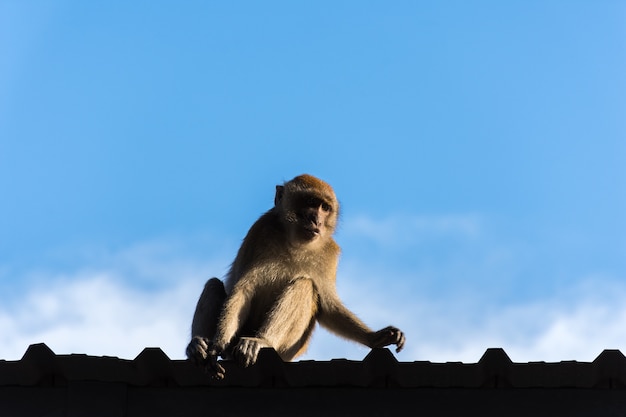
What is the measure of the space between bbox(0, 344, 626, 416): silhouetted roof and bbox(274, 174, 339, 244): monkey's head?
9.03 feet

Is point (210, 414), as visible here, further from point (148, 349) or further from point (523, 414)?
point (523, 414)

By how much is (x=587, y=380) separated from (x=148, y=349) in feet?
7.55

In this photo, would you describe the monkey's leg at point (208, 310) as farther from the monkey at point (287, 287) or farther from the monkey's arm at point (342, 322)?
the monkey's arm at point (342, 322)

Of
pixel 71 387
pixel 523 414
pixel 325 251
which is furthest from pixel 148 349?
pixel 325 251

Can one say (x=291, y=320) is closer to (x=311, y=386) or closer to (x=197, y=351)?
(x=197, y=351)

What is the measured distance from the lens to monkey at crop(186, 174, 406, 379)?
725 centimetres

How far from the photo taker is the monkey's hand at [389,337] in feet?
23.4

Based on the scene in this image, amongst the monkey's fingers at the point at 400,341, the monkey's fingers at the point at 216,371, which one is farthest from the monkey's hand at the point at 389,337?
the monkey's fingers at the point at 216,371

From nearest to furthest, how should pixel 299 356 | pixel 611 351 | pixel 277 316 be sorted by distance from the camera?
pixel 611 351 < pixel 277 316 < pixel 299 356

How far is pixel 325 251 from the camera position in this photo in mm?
8117

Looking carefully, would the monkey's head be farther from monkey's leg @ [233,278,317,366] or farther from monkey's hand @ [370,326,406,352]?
monkey's hand @ [370,326,406,352]

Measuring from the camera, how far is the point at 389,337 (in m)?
7.28

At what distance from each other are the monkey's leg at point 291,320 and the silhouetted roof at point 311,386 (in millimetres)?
1397

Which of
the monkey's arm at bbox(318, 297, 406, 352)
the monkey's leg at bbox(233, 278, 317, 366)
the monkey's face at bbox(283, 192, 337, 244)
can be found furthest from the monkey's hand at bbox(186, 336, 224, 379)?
the monkey's face at bbox(283, 192, 337, 244)
